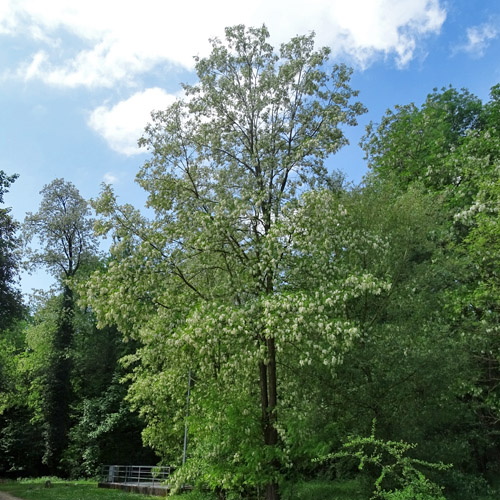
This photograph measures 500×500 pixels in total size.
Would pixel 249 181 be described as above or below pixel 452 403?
A: above

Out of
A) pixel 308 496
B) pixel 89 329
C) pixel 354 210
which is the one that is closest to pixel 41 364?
pixel 89 329

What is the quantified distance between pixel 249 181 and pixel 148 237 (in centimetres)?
352

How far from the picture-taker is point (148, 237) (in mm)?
13656

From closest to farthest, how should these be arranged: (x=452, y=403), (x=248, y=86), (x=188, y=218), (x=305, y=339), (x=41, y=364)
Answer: (x=305, y=339) < (x=452, y=403) < (x=188, y=218) < (x=248, y=86) < (x=41, y=364)

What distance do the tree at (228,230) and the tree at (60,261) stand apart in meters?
23.6

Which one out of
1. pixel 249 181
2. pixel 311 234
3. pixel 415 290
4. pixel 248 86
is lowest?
pixel 415 290

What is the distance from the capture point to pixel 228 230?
1333 cm

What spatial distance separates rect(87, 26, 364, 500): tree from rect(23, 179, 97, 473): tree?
23639 mm

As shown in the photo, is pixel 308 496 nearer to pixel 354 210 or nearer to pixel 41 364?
pixel 354 210

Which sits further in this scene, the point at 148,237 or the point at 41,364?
the point at 41,364

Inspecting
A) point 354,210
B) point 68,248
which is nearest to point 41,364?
point 68,248

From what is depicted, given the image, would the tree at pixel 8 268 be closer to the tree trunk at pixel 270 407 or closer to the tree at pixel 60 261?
the tree at pixel 60 261

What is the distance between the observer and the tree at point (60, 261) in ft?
118

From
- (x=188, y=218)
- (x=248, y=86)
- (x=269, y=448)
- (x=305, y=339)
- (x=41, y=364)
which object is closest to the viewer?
(x=305, y=339)
